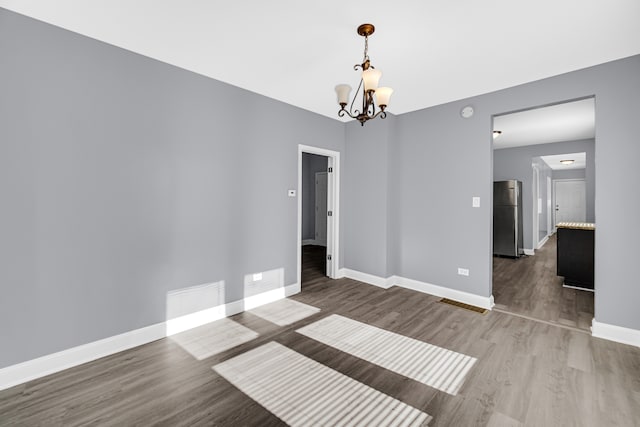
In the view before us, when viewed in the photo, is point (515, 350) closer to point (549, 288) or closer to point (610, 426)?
point (610, 426)

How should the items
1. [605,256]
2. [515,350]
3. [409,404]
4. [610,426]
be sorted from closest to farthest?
[610,426]
[409,404]
[515,350]
[605,256]

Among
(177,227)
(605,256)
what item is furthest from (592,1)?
(177,227)

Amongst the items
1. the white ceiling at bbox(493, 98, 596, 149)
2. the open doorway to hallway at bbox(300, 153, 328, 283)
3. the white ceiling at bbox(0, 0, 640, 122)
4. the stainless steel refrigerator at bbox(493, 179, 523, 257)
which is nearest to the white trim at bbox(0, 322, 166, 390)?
the white ceiling at bbox(0, 0, 640, 122)

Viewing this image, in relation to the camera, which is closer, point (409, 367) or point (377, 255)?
point (409, 367)

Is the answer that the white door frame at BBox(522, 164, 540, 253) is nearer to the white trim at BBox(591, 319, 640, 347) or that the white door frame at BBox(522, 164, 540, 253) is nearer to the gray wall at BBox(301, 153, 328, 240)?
the white trim at BBox(591, 319, 640, 347)

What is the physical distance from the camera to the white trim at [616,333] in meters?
2.60

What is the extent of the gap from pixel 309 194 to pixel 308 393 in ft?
20.5

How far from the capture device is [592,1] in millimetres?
1893

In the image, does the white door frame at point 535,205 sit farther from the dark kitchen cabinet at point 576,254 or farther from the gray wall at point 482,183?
the gray wall at point 482,183

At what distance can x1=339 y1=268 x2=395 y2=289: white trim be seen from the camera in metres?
4.32

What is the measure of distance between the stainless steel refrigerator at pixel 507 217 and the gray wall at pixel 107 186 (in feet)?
19.0

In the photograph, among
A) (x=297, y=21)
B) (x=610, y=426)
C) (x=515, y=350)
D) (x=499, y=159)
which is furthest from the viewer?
(x=499, y=159)

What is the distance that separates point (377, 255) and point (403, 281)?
1.89 feet

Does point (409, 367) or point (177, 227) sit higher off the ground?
point (177, 227)
